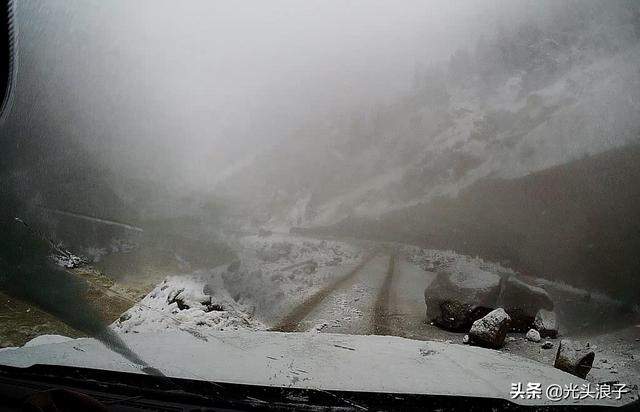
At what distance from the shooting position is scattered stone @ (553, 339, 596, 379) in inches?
73.6

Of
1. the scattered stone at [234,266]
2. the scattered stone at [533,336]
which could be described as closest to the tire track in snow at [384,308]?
the scattered stone at [533,336]

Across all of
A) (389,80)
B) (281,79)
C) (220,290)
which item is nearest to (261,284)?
(220,290)

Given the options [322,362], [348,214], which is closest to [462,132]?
[348,214]

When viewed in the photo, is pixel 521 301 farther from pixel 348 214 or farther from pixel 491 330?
pixel 348 214

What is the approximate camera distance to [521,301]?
2.22 m

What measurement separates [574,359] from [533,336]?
249 millimetres

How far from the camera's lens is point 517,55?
8.74 ft

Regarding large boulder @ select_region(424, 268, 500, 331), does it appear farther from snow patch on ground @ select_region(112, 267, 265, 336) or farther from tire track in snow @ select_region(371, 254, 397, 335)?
snow patch on ground @ select_region(112, 267, 265, 336)

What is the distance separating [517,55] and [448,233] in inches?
60.7

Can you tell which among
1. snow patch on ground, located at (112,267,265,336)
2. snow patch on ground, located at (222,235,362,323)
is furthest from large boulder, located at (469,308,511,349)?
snow patch on ground, located at (112,267,265,336)

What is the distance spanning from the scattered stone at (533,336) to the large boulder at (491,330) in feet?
0.49

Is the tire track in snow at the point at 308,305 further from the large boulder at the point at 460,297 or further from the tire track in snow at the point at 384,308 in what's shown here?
the large boulder at the point at 460,297

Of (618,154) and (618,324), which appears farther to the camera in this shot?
(618,154)

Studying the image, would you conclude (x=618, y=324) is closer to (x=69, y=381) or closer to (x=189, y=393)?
(x=189, y=393)
